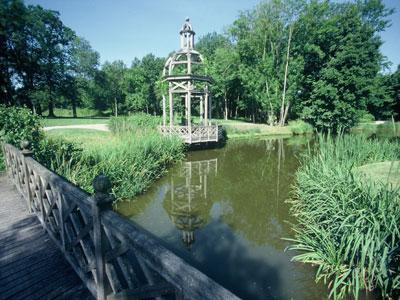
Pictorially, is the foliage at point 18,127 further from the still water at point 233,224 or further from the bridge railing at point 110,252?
the bridge railing at point 110,252

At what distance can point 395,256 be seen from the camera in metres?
3.71

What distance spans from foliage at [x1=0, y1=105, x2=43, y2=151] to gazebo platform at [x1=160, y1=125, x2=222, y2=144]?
9.75 meters

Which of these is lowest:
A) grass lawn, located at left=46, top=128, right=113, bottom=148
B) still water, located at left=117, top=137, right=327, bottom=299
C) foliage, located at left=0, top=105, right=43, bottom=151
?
still water, located at left=117, top=137, right=327, bottom=299

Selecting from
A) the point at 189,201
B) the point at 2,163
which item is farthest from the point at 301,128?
the point at 2,163

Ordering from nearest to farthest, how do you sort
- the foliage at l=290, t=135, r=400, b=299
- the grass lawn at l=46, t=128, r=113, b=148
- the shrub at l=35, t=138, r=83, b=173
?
the foliage at l=290, t=135, r=400, b=299
the shrub at l=35, t=138, r=83, b=173
the grass lawn at l=46, t=128, r=113, b=148

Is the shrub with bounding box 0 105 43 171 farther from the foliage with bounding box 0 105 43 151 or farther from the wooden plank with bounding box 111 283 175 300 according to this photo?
the wooden plank with bounding box 111 283 175 300

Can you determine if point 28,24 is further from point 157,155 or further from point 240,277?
point 240,277

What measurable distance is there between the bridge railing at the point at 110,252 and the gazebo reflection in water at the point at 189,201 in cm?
309

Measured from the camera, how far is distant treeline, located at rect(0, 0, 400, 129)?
27.4 meters

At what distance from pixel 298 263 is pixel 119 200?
5.62 metres

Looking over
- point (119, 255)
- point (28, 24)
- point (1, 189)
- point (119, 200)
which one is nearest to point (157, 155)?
point (119, 200)

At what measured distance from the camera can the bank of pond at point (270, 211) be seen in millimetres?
3924

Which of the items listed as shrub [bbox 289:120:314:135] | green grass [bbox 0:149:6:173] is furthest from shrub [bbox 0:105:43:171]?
shrub [bbox 289:120:314:135]

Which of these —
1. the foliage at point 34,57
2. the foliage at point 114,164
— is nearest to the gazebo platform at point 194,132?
the foliage at point 114,164
